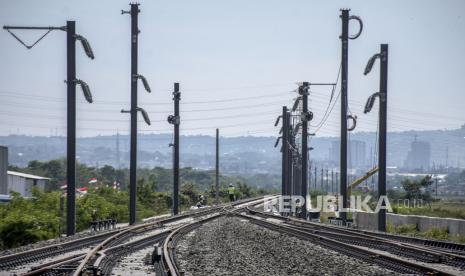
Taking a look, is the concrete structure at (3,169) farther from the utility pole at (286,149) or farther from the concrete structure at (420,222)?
the concrete structure at (420,222)

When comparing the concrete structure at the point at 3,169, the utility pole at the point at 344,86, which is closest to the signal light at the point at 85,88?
the utility pole at the point at 344,86

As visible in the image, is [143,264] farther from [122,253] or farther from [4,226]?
[4,226]

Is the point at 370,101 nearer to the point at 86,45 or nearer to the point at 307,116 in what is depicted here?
the point at 86,45

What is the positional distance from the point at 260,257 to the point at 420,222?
22.3 metres

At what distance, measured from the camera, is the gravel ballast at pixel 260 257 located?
16.7m

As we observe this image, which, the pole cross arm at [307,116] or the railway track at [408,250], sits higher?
the pole cross arm at [307,116]

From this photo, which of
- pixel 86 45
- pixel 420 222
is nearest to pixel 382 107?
pixel 420 222

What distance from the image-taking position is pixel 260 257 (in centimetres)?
1962

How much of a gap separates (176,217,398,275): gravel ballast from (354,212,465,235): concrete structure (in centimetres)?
1062

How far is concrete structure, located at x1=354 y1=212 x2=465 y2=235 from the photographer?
35.2 metres

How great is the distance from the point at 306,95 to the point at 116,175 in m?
130

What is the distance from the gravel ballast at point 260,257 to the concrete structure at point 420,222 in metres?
10.6

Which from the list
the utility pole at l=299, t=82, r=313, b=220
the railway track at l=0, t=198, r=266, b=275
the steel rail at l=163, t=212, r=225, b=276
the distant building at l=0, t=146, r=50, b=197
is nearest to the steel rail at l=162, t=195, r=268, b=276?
the steel rail at l=163, t=212, r=225, b=276

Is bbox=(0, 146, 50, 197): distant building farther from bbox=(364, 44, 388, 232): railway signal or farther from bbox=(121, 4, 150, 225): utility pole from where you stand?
bbox=(364, 44, 388, 232): railway signal
